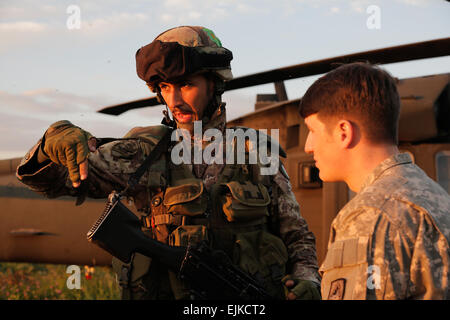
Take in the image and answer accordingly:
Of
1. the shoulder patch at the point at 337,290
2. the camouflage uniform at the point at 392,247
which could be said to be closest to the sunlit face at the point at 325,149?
the camouflage uniform at the point at 392,247

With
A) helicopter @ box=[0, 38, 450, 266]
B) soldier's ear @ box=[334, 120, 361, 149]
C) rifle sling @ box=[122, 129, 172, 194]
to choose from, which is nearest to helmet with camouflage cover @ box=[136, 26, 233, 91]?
rifle sling @ box=[122, 129, 172, 194]

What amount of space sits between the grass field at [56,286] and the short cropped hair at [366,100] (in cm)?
666

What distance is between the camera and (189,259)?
9.18 ft

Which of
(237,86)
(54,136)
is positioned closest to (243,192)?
(54,136)

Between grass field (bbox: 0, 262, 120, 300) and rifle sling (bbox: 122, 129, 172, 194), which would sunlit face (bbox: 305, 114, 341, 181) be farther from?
grass field (bbox: 0, 262, 120, 300)

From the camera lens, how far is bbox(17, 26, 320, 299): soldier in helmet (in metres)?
2.94

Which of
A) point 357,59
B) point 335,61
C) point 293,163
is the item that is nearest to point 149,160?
point 335,61

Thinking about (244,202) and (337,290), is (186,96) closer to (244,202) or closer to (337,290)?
(244,202)

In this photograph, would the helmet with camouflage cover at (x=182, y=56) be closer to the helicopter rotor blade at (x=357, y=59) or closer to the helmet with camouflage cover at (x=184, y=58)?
the helmet with camouflage cover at (x=184, y=58)

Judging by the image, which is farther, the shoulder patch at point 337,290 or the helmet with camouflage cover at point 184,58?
the helmet with camouflage cover at point 184,58

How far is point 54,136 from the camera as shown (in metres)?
2.67

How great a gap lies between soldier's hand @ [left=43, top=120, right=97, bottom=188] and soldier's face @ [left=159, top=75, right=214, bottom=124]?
2.00 feet

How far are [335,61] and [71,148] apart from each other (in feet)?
12.0

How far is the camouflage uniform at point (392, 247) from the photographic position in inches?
60.4
